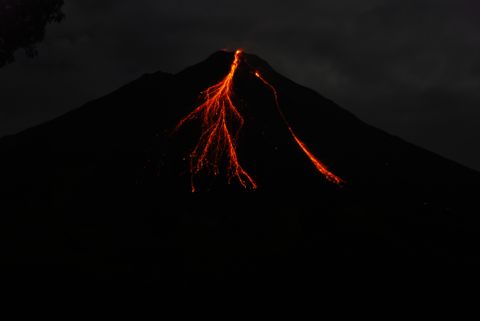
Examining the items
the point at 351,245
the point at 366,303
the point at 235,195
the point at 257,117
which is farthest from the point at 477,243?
the point at 257,117

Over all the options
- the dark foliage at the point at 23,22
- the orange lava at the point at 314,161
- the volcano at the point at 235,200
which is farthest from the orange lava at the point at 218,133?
the dark foliage at the point at 23,22

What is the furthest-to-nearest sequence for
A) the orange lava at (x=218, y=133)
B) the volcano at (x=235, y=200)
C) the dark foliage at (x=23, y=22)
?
the orange lava at (x=218, y=133)
the volcano at (x=235, y=200)
the dark foliage at (x=23, y=22)

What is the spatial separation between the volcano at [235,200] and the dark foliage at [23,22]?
727cm

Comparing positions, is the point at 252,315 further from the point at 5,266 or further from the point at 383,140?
the point at 383,140

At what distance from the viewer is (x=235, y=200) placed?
66.5ft

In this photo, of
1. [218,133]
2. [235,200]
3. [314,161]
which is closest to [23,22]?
[235,200]

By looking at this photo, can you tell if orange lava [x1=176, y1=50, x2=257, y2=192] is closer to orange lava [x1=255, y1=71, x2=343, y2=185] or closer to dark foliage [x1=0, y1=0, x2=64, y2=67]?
orange lava [x1=255, y1=71, x2=343, y2=185]

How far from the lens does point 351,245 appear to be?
1778 cm

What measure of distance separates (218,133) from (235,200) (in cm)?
580

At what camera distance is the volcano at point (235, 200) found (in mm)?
16984

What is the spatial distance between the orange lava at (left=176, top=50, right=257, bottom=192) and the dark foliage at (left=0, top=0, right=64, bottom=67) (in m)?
9.06

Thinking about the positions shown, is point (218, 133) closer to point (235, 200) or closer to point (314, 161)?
point (314, 161)

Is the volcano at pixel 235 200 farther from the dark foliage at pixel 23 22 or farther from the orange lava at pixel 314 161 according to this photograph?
the dark foliage at pixel 23 22

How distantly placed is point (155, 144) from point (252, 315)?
12363 millimetres
